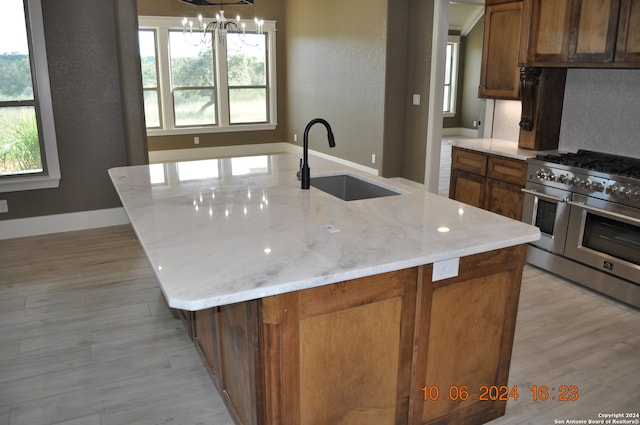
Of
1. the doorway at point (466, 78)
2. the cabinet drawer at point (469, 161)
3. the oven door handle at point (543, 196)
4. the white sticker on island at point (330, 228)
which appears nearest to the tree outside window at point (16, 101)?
the white sticker on island at point (330, 228)

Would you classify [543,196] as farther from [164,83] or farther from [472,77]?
[472,77]

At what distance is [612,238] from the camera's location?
344 cm

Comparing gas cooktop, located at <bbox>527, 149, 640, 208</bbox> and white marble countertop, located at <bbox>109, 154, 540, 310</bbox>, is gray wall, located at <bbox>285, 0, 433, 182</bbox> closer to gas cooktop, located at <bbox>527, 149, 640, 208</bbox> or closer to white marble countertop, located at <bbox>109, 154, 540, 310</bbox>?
gas cooktop, located at <bbox>527, 149, 640, 208</bbox>

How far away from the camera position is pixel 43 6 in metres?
4.45

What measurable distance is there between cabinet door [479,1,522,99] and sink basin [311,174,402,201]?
2.11 metres

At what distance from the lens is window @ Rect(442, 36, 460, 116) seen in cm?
1170

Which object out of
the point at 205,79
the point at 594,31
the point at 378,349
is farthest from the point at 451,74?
the point at 378,349

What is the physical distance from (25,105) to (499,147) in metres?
4.20

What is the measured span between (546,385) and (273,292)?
5.87 feet

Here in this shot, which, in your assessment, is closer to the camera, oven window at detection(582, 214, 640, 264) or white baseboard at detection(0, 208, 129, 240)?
oven window at detection(582, 214, 640, 264)

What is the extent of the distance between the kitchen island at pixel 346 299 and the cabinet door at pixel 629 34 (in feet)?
6.36

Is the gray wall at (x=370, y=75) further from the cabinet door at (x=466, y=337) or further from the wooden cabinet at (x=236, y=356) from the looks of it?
the wooden cabinet at (x=236, y=356)

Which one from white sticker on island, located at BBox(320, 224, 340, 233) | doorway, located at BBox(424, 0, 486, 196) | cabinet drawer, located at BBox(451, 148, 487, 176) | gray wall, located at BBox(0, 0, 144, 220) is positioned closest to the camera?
white sticker on island, located at BBox(320, 224, 340, 233)

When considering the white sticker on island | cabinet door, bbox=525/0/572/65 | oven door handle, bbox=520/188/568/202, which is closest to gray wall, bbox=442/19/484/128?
cabinet door, bbox=525/0/572/65
